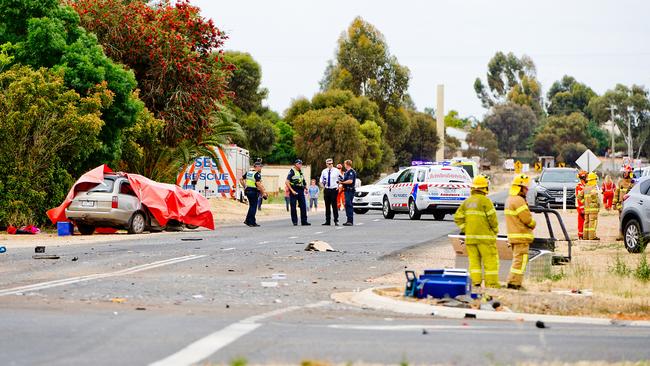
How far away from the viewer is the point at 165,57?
1428 inches

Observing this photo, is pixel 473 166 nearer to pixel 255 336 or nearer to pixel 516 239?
pixel 516 239

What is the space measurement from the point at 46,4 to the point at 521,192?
19124mm

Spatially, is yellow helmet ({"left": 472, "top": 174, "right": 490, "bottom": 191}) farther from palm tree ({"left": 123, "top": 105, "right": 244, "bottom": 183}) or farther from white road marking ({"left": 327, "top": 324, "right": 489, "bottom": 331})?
palm tree ({"left": 123, "top": 105, "right": 244, "bottom": 183})

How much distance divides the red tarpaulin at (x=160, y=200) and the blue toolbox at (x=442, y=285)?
16.0m

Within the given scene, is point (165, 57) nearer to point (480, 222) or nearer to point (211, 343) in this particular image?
point (480, 222)

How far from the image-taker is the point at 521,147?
155750mm

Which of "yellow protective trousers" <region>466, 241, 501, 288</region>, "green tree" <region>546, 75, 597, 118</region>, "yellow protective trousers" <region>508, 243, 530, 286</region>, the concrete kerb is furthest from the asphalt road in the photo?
"green tree" <region>546, 75, 597, 118</region>

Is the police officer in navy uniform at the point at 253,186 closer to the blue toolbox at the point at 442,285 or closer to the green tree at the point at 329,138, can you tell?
the blue toolbox at the point at 442,285

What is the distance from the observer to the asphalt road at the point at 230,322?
8.89 meters

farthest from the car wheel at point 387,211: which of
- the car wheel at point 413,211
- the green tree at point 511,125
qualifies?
the green tree at point 511,125

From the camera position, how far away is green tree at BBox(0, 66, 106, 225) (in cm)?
2817

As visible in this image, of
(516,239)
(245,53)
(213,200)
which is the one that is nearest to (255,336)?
(516,239)

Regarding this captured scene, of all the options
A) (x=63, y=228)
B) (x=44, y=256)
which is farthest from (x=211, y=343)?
(x=63, y=228)

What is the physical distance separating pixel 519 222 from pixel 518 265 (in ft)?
2.00
